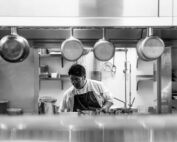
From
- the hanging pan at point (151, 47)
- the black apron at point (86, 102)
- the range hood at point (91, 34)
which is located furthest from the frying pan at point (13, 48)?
the black apron at point (86, 102)

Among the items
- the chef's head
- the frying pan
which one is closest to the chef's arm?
the chef's head

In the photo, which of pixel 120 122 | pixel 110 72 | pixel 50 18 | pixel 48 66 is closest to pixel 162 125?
pixel 120 122

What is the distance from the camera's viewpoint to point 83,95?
2201 mm

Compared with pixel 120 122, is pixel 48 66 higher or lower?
higher

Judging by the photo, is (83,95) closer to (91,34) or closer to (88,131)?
(91,34)

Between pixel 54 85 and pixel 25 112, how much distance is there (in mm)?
1559

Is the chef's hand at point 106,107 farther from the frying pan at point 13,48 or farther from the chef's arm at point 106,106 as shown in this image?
the frying pan at point 13,48

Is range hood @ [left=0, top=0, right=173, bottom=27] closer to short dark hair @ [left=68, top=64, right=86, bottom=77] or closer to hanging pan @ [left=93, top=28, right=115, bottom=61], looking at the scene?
hanging pan @ [left=93, top=28, right=115, bottom=61]

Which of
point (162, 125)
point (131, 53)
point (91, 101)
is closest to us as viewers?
point (162, 125)

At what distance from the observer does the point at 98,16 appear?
1.22m

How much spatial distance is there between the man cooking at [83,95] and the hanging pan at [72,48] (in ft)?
2.86

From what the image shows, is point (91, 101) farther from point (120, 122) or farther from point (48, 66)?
point (48, 66)

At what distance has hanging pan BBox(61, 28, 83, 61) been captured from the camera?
1.28 meters

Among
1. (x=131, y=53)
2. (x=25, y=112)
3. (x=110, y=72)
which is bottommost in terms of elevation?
(x=25, y=112)
